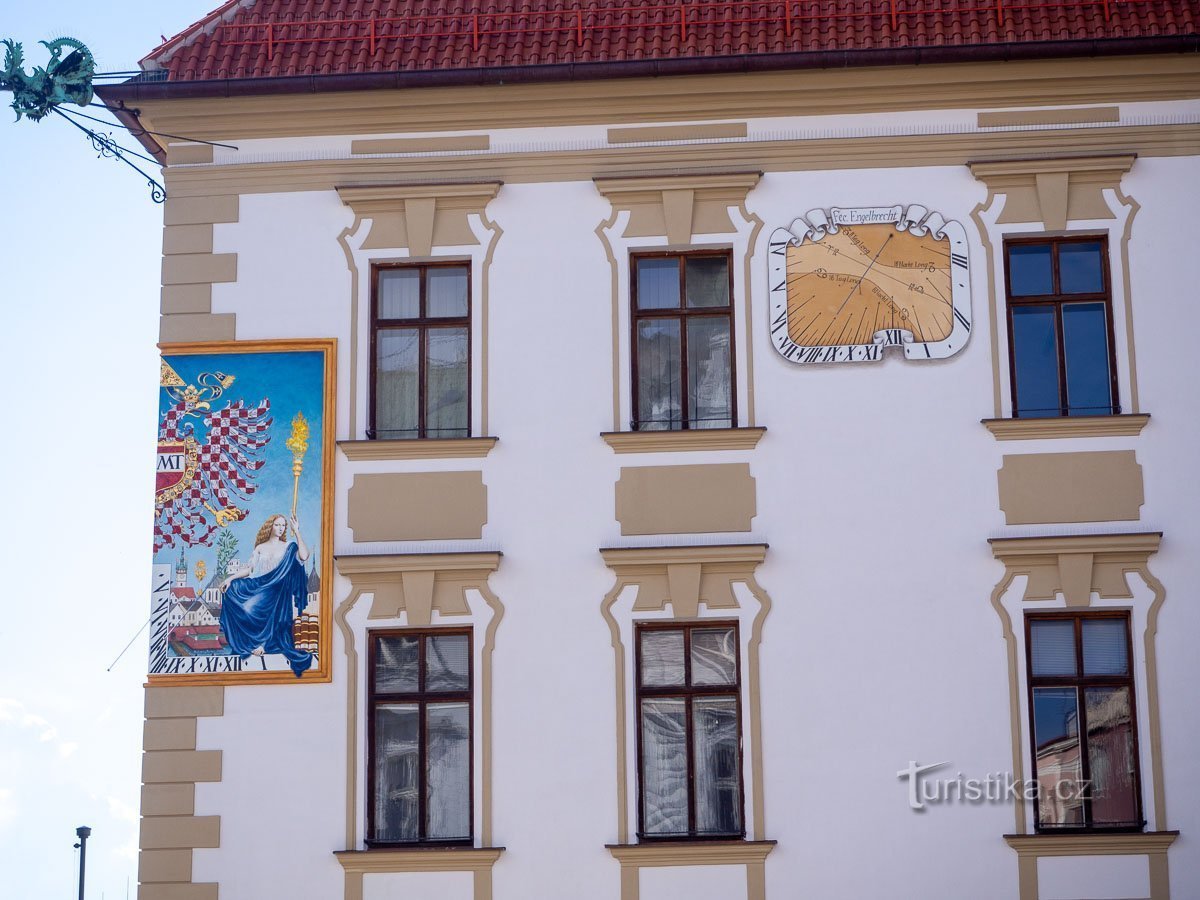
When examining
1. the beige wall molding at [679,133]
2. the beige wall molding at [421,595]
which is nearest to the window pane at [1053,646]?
the beige wall molding at [421,595]

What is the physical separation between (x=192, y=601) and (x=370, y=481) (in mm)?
1724

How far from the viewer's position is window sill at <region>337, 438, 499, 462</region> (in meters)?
14.4

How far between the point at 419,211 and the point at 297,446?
2.23 metres

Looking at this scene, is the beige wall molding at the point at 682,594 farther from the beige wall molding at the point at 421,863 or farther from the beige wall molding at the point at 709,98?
the beige wall molding at the point at 709,98

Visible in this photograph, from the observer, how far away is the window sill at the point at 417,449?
14.4 meters

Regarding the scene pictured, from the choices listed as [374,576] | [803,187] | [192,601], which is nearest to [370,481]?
[374,576]

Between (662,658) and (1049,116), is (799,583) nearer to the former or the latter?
(662,658)

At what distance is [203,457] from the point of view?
14.5m

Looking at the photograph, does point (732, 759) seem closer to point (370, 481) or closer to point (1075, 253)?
point (370, 481)

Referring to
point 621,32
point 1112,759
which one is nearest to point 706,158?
point 621,32

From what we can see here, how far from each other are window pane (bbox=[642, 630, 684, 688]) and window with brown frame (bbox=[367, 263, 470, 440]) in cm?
229

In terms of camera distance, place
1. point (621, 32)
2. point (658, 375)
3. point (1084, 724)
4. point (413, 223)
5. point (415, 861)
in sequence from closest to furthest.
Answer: point (415, 861) → point (1084, 724) → point (658, 375) → point (413, 223) → point (621, 32)

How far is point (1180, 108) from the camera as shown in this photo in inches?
585

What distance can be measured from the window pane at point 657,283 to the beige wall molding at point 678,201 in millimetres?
224
